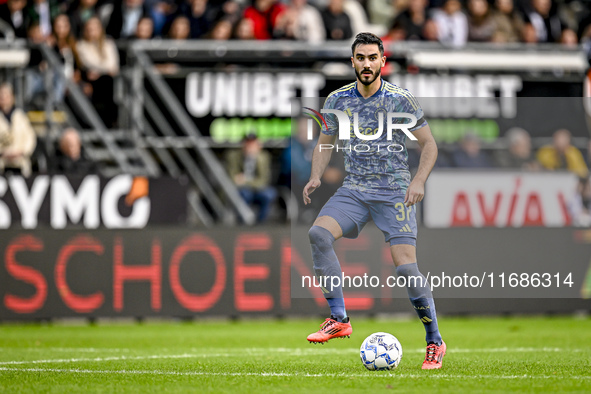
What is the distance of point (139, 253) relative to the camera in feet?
46.8

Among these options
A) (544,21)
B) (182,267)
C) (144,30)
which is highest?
(544,21)

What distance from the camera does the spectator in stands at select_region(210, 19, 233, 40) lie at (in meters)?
16.5

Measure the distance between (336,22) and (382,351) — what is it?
10179mm

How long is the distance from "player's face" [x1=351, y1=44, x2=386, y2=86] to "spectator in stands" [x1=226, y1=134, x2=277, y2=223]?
7.30m

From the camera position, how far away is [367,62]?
308 inches

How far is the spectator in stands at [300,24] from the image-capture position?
664 inches

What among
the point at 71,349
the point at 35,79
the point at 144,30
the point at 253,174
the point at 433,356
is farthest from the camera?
the point at 144,30

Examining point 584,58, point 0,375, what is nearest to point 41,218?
point 0,375

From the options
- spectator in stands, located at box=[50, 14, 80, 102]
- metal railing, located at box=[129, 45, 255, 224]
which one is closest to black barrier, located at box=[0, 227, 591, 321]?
metal railing, located at box=[129, 45, 255, 224]

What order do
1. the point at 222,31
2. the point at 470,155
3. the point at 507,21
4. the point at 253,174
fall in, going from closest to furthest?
the point at 470,155, the point at 253,174, the point at 222,31, the point at 507,21

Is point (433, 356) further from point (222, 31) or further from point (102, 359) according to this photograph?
point (222, 31)

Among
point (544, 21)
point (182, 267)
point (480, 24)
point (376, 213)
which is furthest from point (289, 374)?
point (544, 21)

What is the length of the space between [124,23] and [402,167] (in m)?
9.64

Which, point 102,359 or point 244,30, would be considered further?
point 244,30
